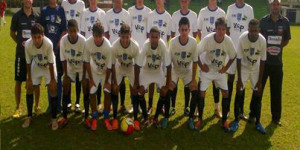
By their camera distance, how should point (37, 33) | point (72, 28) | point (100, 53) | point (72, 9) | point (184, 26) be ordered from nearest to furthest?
point (37, 33) → point (72, 28) → point (184, 26) → point (100, 53) → point (72, 9)

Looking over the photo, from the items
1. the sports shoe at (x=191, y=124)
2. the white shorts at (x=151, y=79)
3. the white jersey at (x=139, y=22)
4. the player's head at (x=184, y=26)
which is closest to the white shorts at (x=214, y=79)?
the sports shoe at (x=191, y=124)

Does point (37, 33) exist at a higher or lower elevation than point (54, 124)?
higher

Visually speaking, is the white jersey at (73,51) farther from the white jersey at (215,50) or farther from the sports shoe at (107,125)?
the white jersey at (215,50)

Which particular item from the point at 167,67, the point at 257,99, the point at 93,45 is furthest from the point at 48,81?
the point at 257,99

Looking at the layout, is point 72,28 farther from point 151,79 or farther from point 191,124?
point 191,124

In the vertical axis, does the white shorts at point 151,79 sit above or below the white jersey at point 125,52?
below

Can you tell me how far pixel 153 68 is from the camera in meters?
6.47

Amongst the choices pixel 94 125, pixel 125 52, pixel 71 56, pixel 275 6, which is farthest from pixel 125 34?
pixel 275 6

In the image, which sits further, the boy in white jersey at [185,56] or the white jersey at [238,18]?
the white jersey at [238,18]

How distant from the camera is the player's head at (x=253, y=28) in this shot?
603cm

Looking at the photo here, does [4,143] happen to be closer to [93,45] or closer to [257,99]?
[93,45]

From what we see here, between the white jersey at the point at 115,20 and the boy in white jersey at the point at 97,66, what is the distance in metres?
1.48

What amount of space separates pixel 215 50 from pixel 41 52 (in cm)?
328

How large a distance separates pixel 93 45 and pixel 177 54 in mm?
1623
